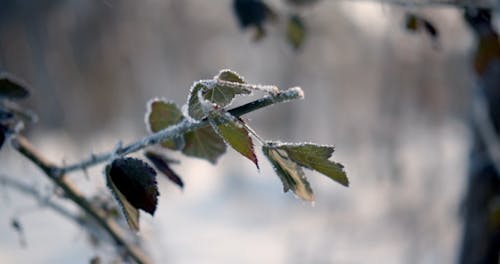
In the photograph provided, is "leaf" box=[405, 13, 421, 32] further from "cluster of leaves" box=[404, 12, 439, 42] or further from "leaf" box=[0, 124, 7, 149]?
"leaf" box=[0, 124, 7, 149]

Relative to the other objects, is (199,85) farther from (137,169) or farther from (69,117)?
(69,117)

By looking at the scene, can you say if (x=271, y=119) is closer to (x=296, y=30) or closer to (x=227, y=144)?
(x=296, y=30)

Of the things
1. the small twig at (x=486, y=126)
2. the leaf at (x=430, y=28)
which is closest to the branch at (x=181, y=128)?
the leaf at (x=430, y=28)

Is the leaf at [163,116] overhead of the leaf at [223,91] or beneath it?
overhead

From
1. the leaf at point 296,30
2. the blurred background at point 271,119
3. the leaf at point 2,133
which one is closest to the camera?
the leaf at point 2,133

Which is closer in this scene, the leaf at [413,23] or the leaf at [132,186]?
the leaf at [132,186]

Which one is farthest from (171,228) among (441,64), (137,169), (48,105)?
(137,169)

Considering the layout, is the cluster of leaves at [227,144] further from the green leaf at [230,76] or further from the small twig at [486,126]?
the small twig at [486,126]
